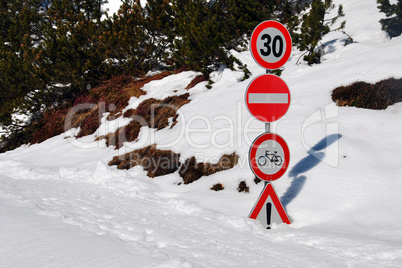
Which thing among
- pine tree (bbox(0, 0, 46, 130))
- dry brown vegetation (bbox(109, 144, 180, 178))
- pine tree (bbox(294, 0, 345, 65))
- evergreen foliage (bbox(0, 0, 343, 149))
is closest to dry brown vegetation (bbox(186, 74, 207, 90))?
evergreen foliage (bbox(0, 0, 343, 149))

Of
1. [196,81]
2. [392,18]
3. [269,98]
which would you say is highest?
[392,18]

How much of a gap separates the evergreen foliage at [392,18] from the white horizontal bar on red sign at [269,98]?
865 centimetres

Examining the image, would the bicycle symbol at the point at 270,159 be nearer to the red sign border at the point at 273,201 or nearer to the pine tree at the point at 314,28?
the red sign border at the point at 273,201

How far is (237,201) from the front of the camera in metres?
4.67

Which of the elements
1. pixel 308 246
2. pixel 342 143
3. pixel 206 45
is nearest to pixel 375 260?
pixel 308 246

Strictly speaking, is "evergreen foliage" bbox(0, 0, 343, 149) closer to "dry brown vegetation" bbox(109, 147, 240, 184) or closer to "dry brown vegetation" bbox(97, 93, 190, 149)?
"dry brown vegetation" bbox(97, 93, 190, 149)

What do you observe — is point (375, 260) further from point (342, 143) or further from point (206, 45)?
point (206, 45)

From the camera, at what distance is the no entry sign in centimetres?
375

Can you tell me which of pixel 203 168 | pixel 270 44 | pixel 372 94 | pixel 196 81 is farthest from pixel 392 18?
pixel 203 168

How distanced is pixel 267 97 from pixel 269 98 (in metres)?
0.04

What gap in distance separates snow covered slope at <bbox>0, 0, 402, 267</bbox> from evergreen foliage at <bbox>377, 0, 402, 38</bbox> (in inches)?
96.9

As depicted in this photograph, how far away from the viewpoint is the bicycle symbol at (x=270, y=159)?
12.1 ft

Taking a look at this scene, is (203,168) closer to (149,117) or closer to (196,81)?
(149,117)

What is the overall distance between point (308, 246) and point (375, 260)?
629 mm
